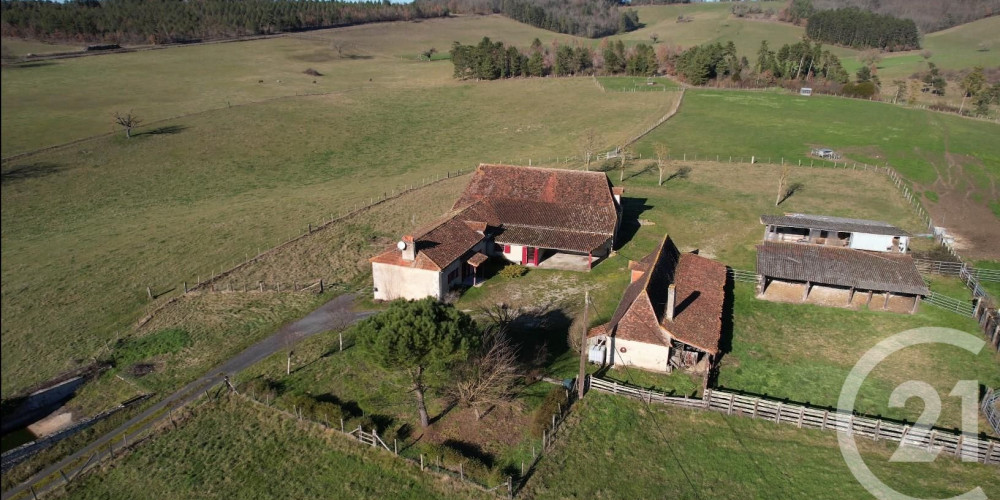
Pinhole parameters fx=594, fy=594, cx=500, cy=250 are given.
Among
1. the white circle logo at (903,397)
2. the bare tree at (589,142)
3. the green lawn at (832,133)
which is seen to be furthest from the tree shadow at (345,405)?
the green lawn at (832,133)

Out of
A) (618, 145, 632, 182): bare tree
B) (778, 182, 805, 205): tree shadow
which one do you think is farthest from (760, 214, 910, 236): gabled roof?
(618, 145, 632, 182): bare tree

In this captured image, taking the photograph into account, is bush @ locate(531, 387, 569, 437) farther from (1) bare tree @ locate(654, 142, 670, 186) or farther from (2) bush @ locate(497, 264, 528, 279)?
(1) bare tree @ locate(654, 142, 670, 186)

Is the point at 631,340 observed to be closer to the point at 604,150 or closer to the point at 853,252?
the point at 853,252

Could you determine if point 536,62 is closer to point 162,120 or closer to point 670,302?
point 162,120

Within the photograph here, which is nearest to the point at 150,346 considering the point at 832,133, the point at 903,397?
the point at 903,397

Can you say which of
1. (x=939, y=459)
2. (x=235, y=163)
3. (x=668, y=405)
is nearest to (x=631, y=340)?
(x=668, y=405)

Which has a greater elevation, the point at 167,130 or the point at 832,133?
the point at 832,133
